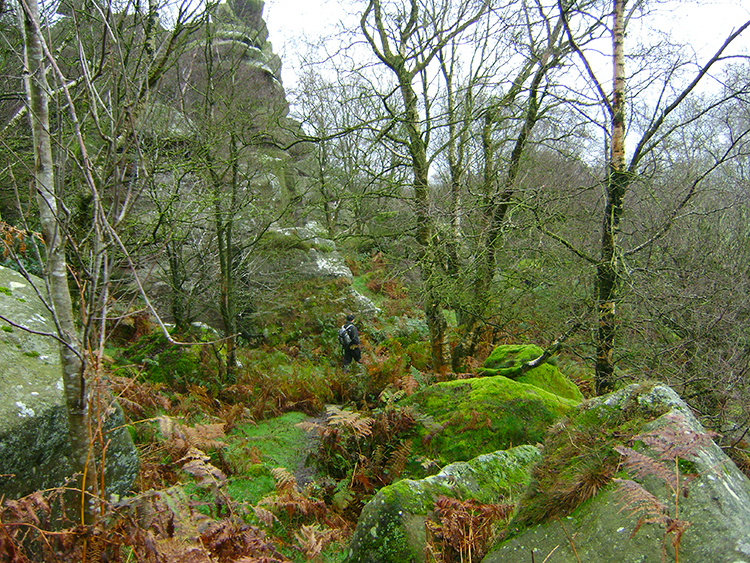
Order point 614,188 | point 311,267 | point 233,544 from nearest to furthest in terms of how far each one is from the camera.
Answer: point 233,544
point 614,188
point 311,267

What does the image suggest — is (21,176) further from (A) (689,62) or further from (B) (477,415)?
(A) (689,62)

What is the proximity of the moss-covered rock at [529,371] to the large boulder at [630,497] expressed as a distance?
4.40 m

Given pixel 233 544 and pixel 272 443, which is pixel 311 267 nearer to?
pixel 272 443

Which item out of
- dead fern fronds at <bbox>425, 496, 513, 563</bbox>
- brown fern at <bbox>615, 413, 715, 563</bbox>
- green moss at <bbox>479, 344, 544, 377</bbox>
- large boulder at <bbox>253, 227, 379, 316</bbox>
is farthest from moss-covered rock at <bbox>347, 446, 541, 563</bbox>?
large boulder at <bbox>253, 227, 379, 316</bbox>

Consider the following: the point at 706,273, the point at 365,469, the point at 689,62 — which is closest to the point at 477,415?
the point at 365,469

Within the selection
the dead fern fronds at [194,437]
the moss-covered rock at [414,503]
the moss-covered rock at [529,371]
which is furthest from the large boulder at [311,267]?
the moss-covered rock at [414,503]

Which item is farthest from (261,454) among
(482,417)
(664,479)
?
(664,479)

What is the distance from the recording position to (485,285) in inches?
302

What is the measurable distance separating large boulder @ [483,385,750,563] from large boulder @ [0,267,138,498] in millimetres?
2509

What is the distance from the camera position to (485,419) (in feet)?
15.7

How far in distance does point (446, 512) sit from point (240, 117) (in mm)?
7364

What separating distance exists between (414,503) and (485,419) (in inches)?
81.6

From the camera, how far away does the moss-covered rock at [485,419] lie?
182 inches

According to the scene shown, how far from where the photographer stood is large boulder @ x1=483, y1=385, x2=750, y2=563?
70.1 inches
